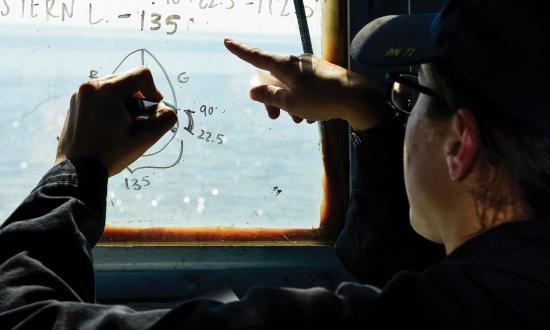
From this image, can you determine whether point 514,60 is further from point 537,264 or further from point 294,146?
point 294,146

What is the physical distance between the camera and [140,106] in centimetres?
105

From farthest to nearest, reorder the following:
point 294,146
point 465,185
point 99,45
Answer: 1. point 294,146
2. point 99,45
3. point 465,185

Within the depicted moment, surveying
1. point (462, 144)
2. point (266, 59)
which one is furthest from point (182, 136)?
point (462, 144)

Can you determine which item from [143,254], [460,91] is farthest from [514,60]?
→ [143,254]

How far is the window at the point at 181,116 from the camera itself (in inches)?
57.1

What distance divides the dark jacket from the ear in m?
0.07

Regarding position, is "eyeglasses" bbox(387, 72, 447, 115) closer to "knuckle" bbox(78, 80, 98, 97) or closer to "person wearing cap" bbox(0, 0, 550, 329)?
"person wearing cap" bbox(0, 0, 550, 329)

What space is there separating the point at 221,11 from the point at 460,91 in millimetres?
786

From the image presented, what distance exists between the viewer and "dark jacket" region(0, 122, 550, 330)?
2.30ft

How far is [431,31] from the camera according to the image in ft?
2.80

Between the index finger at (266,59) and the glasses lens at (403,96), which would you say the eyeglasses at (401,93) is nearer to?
the glasses lens at (403,96)

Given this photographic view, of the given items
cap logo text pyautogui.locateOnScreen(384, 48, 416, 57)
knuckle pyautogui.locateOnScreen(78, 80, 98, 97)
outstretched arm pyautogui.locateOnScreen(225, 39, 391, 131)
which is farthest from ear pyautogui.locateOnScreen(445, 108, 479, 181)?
knuckle pyautogui.locateOnScreen(78, 80, 98, 97)

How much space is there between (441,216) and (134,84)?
467 millimetres

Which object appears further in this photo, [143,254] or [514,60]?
[143,254]
